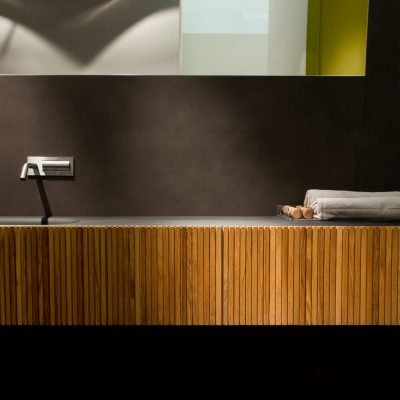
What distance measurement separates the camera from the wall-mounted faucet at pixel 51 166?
156 cm

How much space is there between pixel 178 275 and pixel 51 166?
65 centimetres

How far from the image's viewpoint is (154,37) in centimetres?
160

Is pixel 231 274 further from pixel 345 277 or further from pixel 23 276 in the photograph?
pixel 23 276

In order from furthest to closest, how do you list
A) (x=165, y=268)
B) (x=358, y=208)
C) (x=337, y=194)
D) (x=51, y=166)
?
1. (x=51, y=166)
2. (x=337, y=194)
3. (x=358, y=208)
4. (x=165, y=268)

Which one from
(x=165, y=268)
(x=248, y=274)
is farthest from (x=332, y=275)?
(x=165, y=268)

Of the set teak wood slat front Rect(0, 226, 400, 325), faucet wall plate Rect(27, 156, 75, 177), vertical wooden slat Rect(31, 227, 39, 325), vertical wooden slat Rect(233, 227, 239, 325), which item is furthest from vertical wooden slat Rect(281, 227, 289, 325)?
faucet wall plate Rect(27, 156, 75, 177)

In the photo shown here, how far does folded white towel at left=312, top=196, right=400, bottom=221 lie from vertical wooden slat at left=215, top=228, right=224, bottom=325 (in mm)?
338

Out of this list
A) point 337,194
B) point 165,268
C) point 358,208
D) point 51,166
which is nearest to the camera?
point 165,268

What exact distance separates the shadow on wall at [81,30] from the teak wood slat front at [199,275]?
0.69 meters

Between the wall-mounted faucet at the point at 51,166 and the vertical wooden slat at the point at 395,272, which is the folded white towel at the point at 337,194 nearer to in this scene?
the vertical wooden slat at the point at 395,272

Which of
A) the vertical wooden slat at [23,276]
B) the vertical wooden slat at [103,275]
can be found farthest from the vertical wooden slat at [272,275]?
the vertical wooden slat at [23,276]


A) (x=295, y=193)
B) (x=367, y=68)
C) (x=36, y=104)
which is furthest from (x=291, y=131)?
(x=36, y=104)
